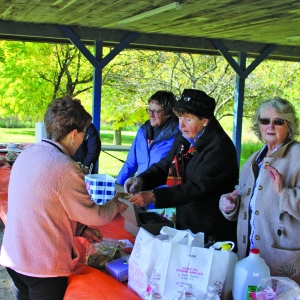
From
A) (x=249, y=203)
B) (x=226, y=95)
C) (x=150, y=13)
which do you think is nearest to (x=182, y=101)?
(x=249, y=203)

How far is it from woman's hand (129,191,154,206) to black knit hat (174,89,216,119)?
0.49 metres

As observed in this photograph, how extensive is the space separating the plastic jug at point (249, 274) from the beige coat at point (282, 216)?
355 millimetres

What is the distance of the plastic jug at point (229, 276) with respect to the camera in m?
1.56

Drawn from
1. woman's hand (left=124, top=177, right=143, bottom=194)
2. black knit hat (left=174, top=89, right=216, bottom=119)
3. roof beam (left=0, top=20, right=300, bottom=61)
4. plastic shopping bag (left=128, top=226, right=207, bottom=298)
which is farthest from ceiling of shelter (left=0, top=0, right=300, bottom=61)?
plastic shopping bag (left=128, top=226, right=207, bottom=298)

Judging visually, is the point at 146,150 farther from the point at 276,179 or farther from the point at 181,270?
the point at 181,270

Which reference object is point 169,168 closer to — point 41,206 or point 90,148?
point 41,206

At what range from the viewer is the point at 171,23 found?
5.99 metres

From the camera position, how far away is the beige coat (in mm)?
1825

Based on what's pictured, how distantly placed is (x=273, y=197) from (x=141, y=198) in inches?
26.0

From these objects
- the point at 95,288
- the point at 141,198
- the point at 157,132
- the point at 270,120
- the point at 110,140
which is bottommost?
the point at 110,140

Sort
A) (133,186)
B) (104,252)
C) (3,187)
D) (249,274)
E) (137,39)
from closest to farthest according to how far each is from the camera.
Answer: (249,274) < (104,252) < (133,186) < (3,187) < (137,39)

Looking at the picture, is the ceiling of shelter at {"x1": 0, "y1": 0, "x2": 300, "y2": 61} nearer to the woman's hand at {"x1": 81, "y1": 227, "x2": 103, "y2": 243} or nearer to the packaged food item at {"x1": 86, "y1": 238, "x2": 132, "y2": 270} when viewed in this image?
the packaged food item at {"x1": 86, "y1": 238, "x2": 132, "y2": 270}

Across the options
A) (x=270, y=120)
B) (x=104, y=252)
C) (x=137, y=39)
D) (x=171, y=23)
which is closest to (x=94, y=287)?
(x=104, y=252)

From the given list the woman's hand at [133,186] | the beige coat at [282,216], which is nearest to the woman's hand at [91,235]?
the woman's hand at [133,186]
